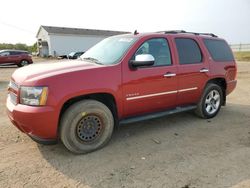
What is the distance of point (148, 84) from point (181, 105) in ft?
3.89

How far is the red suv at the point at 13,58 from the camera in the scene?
2277 cm

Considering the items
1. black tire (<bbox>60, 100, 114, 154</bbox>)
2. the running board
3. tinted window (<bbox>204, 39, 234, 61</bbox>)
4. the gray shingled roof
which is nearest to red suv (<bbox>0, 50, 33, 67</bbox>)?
the gray shingled roof

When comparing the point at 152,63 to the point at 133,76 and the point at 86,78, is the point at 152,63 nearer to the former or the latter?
the point at 133,76

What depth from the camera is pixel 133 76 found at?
4.34 metres

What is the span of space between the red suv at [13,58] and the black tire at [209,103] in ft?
69.0

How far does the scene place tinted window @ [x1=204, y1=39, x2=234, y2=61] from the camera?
5.80 meters

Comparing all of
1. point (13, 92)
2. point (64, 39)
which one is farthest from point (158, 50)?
point (64, 39)

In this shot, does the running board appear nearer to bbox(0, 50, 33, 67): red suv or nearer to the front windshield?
the front windshield

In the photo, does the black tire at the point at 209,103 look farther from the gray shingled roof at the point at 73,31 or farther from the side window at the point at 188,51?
the gray shingled roof at the point at 73,31

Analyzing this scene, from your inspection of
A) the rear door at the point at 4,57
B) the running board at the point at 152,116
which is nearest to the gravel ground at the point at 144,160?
the running board at the point at 152,116

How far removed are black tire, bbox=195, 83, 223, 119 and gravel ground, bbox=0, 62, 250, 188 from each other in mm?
435

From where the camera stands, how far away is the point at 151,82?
4578 mm

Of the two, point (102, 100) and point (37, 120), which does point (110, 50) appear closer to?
point (102, 100)

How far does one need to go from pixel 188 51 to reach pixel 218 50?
3.74 ft
